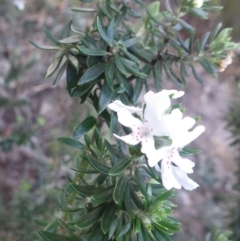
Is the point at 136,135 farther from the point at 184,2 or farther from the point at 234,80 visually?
the point at 234,80

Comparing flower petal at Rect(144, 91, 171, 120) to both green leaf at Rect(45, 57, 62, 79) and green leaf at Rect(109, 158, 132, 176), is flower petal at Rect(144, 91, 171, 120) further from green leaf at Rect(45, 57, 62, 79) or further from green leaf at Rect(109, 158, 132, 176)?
green leaf at Rect(45, 57, 62, 79)

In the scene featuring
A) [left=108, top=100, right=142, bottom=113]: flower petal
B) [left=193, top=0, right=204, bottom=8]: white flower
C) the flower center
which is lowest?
the flower center

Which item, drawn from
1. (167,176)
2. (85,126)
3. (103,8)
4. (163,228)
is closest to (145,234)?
(163,228)

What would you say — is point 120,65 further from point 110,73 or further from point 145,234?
point 145,234

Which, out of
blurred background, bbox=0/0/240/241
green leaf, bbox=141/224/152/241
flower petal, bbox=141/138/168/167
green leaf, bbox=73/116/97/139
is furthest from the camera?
blurred background, bbox=0/0/240/241

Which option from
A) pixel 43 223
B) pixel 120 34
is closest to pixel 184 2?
pixel 120 34

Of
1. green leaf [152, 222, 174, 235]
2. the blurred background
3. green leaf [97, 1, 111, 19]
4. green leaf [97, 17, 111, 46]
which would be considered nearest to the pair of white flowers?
green leaf [152, 222, 174, 235]

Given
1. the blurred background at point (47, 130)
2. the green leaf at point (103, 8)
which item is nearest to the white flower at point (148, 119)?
the green leaf at point (103, 8)
